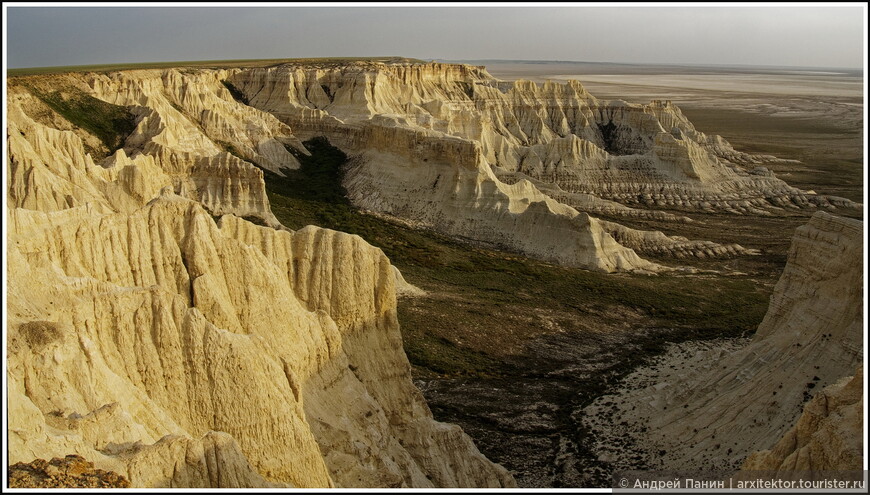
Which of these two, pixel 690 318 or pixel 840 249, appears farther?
pixel 690 318

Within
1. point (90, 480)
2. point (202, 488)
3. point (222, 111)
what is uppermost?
point (222, 111)

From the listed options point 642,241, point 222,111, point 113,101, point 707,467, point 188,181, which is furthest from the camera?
point 222,111

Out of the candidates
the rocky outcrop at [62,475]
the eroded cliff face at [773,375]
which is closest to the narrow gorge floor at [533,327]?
the eroded cliff face at [773,375]

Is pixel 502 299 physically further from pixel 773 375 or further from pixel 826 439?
pixel 826 439

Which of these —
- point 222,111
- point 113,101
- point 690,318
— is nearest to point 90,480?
point 690,318

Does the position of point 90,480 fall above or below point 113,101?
below

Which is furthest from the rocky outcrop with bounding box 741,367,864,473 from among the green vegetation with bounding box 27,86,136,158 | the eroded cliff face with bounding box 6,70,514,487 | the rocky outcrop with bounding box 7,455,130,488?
the green vegetation with bounding box 27,86,136,158

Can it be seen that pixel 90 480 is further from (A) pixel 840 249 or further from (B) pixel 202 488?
(A) pixel 840 249
